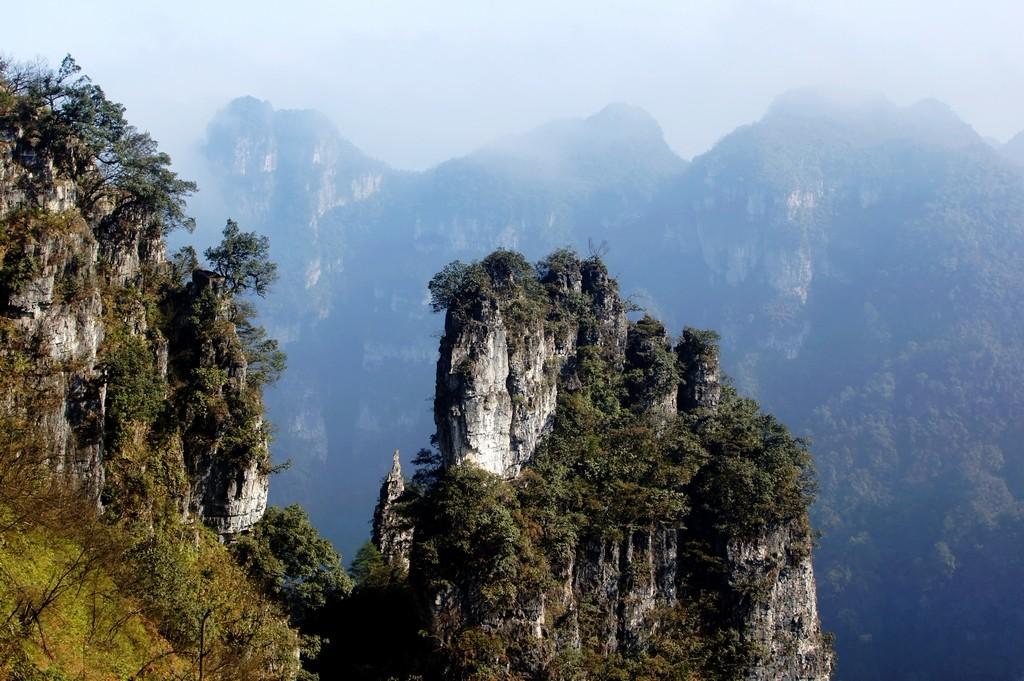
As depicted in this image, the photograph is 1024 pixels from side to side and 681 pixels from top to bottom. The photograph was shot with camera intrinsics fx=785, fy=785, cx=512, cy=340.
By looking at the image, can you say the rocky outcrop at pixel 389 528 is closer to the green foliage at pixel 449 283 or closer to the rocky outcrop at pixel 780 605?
the green foliage at pixel 449 283

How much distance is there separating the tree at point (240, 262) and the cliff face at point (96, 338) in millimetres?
2241

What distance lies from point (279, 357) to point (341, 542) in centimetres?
6386

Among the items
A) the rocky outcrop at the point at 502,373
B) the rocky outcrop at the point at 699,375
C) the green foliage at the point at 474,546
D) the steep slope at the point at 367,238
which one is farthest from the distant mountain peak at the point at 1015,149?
the green foliage at the point at 474,546

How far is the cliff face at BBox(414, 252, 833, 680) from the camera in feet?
109

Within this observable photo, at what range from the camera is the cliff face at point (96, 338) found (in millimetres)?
25656

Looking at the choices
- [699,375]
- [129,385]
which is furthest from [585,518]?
[129,385]

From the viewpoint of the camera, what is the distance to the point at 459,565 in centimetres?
3175

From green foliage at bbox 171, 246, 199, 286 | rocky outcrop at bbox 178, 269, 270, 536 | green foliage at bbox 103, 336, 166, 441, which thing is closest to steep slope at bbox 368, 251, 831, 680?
rocky outcrop at bbox 178, 269, 270, 536

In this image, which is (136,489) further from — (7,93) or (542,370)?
(542,370)

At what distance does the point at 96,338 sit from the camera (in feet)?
91.6

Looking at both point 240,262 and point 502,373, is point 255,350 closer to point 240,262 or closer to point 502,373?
point 240,262

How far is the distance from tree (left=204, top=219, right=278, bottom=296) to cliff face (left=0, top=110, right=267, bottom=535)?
2241 millimetres

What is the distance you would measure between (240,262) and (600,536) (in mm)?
20164

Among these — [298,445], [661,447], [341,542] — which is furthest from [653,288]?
[661,447]
